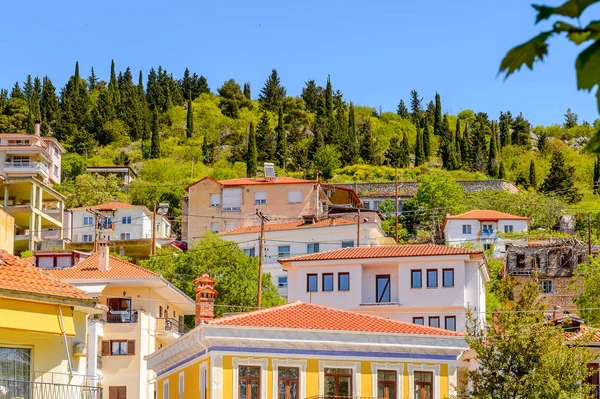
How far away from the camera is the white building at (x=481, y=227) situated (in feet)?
348

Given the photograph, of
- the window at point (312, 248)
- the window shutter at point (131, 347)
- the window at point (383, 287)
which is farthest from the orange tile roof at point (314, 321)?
the window at point (312, 248)

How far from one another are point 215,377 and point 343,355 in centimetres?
405

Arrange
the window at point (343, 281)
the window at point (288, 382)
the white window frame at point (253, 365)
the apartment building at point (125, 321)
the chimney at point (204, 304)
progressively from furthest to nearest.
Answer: the window at point (343, 281) < the apartment building at point (125, 321) < the chimney at point (204, 304) < the window at point (288, 382) < the white window frame at point (253, 365)

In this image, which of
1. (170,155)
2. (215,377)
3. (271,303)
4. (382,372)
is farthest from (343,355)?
(170,155)

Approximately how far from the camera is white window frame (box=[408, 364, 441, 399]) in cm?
3738

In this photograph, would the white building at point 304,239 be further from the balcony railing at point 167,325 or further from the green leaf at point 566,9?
the green leaf at point 566,9

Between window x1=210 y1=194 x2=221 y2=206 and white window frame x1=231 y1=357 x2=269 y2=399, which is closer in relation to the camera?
white window frame x1=231 y1=357 x2=269 y2=399

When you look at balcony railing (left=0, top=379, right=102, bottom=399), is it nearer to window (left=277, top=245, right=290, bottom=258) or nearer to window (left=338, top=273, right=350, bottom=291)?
window (left=338, top=273, right=350, bottom=291)

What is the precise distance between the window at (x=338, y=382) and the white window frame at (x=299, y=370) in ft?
2.44

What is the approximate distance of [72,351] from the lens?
1689 centimetres

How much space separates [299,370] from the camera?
3678cm

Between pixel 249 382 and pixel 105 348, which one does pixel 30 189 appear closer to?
pixel 105 348

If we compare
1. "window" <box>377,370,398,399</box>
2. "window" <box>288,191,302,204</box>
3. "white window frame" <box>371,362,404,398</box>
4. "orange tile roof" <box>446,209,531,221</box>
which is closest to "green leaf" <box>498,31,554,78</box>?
"white window frame" <box>371,362,404,398</box>

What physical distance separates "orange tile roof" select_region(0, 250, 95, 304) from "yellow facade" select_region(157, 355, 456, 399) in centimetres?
1917
